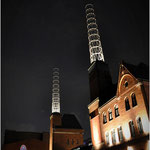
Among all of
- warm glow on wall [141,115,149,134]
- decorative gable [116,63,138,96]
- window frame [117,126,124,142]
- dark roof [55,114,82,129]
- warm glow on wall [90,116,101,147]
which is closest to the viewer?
warm glow on wall [141,115,149,134]

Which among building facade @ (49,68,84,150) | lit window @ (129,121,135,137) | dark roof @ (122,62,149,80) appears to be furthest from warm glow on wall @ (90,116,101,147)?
building facade @ (49,68,84,150)

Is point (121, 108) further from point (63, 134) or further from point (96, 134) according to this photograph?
point (63, 134)

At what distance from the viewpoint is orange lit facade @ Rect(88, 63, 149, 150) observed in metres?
21.2

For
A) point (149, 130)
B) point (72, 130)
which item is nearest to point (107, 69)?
point (149, 130)

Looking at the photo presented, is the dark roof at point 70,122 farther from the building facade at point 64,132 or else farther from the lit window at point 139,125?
the lit window at point 139,125

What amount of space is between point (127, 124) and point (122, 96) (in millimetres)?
3969

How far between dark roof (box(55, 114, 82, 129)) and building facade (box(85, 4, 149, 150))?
82.0ft

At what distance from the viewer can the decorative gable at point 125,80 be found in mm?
23922

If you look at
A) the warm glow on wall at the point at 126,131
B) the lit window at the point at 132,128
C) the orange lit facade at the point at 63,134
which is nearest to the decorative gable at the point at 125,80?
the lit window at the point at 132,128

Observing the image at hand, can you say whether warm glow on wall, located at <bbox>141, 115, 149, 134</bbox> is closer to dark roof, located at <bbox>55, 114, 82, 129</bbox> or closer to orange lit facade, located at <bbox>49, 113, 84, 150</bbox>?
orange lit facade, located at <bbox>49, 113, 84, 150</bbox>

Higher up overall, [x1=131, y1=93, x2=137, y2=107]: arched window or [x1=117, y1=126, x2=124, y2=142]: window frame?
[x1=131, y1=93, x2=137, y2=107]: arched window

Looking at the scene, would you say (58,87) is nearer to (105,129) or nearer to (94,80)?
(94,80)

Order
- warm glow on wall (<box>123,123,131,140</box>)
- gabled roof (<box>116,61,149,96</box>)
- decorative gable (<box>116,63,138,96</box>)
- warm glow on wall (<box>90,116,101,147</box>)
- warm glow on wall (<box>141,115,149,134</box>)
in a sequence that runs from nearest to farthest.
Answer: warm glow on wall (<box>141,115,149,134</box>) < gabled roof (<box>116,61,149,96</box>) < warm glow on wall (<box>123,123,131,140</box>) < decorative gable (<box>116,63,138,96</box>) < warm glow on wall (<box>90,116,101,147</box>)

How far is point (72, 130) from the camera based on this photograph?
2208 inches
